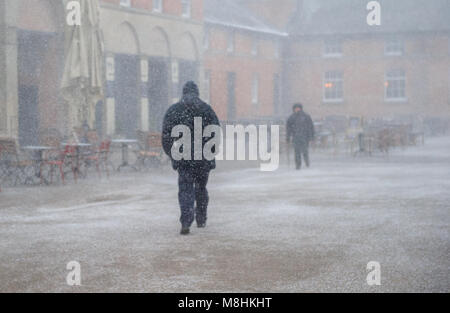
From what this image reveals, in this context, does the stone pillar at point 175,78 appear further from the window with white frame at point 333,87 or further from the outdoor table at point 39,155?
the window with white frame at point 333,87

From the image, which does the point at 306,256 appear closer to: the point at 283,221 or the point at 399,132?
the point at 283,221

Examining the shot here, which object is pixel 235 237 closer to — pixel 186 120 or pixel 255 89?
pixel 186 120

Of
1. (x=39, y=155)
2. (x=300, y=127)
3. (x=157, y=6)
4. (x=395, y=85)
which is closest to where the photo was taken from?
(x=39, y=155)

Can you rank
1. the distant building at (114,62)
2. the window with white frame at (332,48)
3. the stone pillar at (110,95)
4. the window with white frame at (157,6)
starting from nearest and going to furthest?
1. the distant building at (114,62)
2. the stone pillar at (110,95)
3. the window with white frame at (157,6)
4. the window with white frame at (332,48)

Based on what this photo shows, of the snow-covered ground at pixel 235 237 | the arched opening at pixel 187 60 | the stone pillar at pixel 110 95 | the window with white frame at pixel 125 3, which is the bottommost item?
the snow-covered ground at pixel 235 237

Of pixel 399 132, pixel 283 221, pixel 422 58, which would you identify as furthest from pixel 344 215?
pixel 422 58

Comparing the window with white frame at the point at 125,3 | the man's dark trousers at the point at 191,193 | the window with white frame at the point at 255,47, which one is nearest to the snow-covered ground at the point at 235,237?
the man's dark trousers at the point at 191,193

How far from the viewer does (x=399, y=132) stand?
1088 inches

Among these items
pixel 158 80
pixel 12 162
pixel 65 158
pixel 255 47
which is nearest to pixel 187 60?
pixel 158 80

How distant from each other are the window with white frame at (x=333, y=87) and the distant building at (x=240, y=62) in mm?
3106

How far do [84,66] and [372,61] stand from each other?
31624 millimetres

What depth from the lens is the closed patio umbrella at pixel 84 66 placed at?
17.0 m

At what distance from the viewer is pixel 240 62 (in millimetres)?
41312
